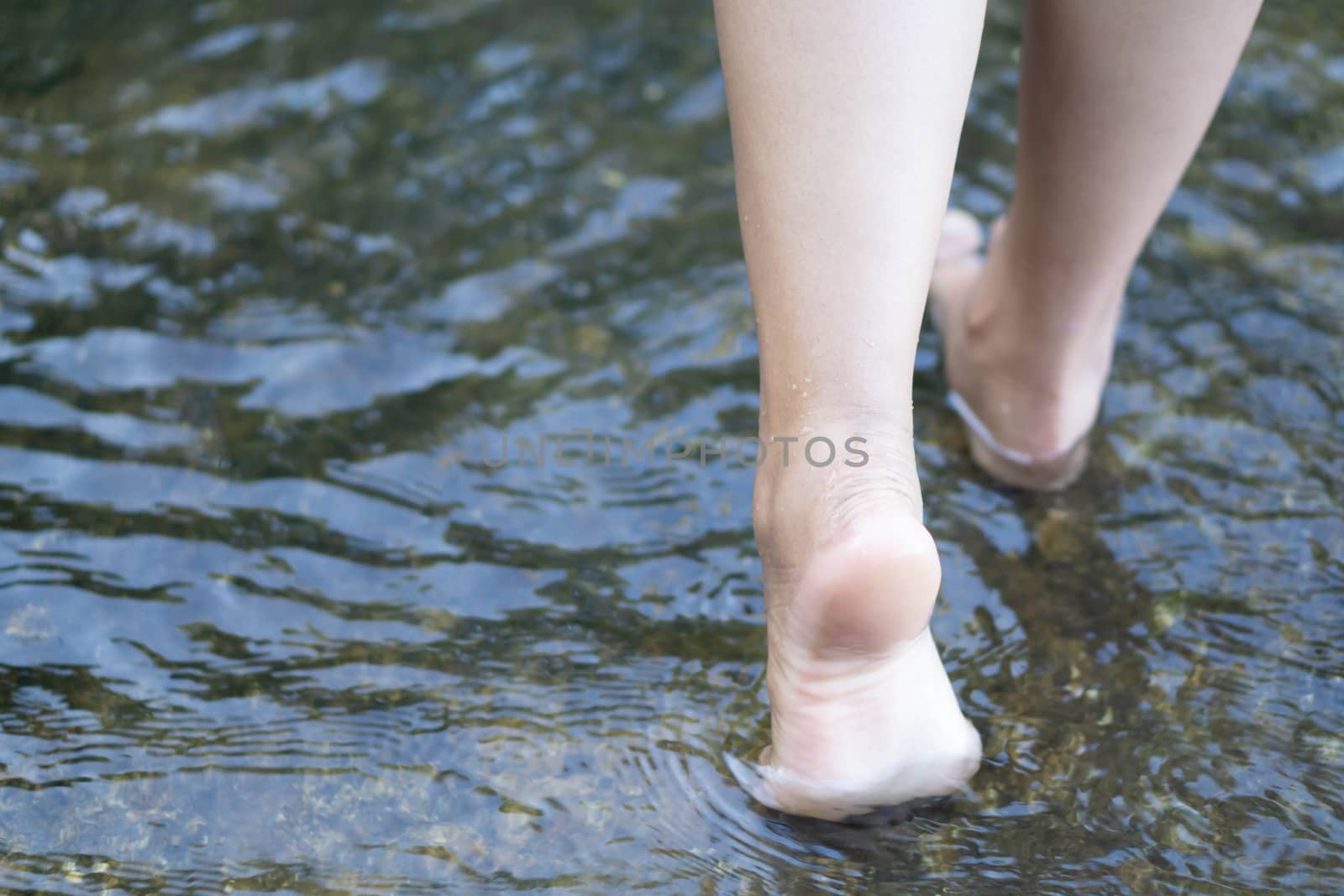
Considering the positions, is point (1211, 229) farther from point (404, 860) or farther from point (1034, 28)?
point (404, 860)

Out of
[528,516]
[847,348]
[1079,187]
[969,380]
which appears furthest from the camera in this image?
[969,380]

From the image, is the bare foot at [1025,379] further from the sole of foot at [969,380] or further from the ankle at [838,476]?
the ankle at [838,476]

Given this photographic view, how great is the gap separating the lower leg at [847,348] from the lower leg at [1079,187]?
1.04 ft

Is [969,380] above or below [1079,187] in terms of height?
below

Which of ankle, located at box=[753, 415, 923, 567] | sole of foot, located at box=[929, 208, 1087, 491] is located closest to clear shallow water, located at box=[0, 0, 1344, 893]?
sole of foot, located at box=[929, 208, 1087, 491]

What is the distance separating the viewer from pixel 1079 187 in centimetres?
122

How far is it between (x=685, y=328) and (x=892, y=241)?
854mm

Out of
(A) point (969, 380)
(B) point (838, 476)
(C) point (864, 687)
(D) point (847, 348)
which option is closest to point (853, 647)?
(C) point (864, 687)

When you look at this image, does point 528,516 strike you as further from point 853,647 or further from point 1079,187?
point 1079,187

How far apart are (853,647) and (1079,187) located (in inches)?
22.8

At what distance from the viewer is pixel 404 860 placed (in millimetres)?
1035

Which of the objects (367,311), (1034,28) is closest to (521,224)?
(367,311)

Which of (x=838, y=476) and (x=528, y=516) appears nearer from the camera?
(x=838, y=476)

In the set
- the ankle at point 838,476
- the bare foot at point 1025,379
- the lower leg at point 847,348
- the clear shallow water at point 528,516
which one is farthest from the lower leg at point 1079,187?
the ankle at point 838,476
